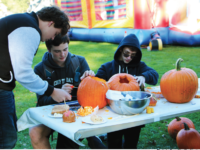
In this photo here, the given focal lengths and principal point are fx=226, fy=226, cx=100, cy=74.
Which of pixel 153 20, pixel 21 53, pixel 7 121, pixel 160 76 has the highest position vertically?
pixel 21 53

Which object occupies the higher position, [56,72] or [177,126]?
[56,72]

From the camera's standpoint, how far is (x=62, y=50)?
253 centimetres

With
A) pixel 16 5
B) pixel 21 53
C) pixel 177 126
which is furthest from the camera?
pixel 16 5

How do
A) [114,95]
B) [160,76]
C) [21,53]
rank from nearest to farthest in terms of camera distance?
[21,53]
[114,95]
[160,76]

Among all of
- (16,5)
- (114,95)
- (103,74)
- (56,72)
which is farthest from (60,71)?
(16,5)

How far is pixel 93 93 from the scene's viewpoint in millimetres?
2020

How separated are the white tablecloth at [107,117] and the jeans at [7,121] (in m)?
0.08

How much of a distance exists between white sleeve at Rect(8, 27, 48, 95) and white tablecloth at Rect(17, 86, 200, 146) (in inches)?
12.9

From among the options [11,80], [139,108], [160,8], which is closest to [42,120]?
[11,80]

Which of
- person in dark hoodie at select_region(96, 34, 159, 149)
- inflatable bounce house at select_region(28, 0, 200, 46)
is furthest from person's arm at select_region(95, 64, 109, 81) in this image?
inflatable bounce house at select_region(28, 0, 200, 46)

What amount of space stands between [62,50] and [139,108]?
1.16m

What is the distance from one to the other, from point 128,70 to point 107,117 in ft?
3.77

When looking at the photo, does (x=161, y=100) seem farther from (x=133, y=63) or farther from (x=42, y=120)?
(x=42, y=120)

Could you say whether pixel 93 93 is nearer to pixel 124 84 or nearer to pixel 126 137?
pixel 124 84
